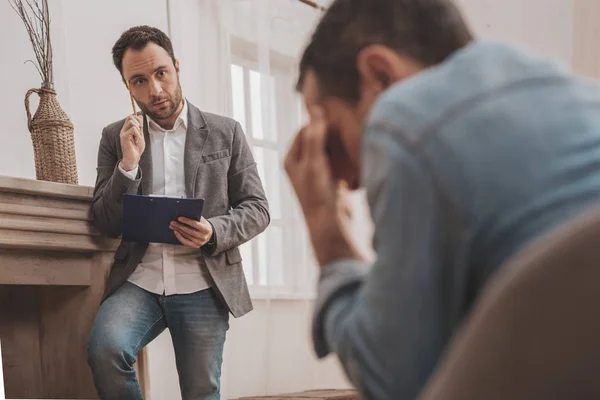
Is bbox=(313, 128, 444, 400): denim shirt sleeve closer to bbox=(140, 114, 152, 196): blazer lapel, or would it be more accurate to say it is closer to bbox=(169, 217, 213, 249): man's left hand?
bbox=(169, 217, 213, 249): man's left hand

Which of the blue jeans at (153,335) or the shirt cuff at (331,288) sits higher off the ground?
the shirt cuff at (331,288)

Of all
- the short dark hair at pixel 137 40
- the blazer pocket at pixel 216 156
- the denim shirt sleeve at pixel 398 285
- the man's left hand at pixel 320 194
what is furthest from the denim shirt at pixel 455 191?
the short dark hair at pixel 137 40

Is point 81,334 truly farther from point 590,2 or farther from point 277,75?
point 590,2

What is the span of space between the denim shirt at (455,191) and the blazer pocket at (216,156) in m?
1.62

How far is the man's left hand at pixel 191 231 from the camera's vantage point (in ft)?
6.36

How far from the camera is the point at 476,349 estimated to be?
1.37 ft

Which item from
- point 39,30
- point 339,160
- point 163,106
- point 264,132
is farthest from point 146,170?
point 339,160

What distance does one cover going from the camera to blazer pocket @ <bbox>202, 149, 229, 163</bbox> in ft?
6.93

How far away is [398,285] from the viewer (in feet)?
1.63

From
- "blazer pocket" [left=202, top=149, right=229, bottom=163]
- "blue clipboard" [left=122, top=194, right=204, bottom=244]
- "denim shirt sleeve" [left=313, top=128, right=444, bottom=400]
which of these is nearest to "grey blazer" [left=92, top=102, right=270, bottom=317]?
"blazer pocket" [left=202, top=149, right=229, bottom=163]

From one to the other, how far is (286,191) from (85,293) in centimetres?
123

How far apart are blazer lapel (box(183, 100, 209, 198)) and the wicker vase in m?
0.38

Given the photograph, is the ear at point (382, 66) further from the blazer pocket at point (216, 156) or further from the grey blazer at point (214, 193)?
the blazer pocket at point (216, 156)

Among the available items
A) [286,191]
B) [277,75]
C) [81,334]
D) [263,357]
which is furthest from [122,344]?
[277,75]
